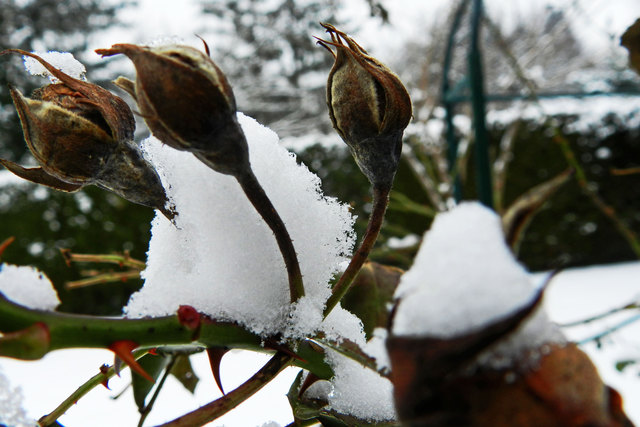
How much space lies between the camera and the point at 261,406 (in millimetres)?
402

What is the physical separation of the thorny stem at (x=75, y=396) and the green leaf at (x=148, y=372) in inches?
1.6

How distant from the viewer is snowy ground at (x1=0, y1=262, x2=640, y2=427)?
402mm

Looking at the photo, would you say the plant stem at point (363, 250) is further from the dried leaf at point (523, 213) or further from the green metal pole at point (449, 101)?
the green metal pole at point (449, 101)

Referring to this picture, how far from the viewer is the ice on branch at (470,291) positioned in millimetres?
172

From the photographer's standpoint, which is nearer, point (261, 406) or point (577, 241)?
point (261, 406)

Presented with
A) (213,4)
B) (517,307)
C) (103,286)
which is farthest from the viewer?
(213,4)

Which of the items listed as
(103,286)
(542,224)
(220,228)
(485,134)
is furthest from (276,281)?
(542,224)

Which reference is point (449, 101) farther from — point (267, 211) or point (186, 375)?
point (267, 211)

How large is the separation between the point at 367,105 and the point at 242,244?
11cm

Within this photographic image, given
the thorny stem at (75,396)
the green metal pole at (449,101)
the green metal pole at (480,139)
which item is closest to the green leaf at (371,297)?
the thorny stem at (75,396)

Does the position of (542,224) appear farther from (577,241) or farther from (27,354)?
(27,354)

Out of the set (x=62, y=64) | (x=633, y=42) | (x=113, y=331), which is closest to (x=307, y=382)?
(x=113, y=331)

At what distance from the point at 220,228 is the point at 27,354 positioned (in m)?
0.13

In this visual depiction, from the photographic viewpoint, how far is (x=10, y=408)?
24cm
